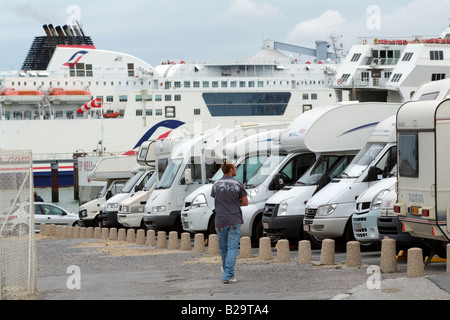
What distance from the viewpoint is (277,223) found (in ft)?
52.2

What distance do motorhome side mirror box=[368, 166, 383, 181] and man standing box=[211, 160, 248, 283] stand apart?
4363 millimetres

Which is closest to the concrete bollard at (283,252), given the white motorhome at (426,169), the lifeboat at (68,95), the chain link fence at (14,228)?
the white motorhome at (426,169)

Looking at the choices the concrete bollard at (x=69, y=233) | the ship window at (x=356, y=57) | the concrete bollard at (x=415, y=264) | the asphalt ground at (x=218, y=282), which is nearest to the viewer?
the asphalt ground at (x=218, y=282)

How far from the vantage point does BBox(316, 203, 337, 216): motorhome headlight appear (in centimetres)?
1467

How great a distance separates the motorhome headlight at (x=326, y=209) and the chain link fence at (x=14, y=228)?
5.84 meters

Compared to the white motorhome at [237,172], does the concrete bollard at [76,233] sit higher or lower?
lower

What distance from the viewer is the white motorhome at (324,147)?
16062 mm

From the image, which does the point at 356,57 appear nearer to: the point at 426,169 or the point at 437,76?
the point at 437,76

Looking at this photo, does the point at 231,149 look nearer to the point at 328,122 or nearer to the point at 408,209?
the point at 328,122

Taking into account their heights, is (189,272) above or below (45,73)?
below

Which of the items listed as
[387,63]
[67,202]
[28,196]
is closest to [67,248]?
[28,196]

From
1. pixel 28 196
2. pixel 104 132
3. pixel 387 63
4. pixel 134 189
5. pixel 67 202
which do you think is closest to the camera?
pixel 28 196

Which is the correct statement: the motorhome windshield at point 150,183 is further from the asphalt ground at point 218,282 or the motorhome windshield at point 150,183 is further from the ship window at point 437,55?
the ship window at point 437,55

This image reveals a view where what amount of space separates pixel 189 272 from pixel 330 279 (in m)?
2.50
